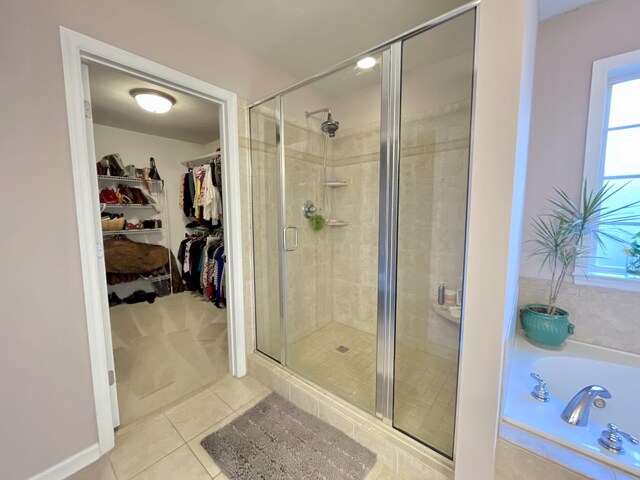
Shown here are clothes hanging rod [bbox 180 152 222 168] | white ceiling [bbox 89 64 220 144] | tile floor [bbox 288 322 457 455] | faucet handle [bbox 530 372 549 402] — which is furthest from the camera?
clothes hanging rod [bbox 180 152 222 168]

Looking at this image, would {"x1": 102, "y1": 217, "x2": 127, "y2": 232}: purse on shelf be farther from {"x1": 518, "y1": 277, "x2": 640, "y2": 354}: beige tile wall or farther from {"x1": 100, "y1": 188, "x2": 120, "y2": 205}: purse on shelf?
{"x1": 518, "y1": 277, "x2": 640, "y2": 354}: beige tile wall

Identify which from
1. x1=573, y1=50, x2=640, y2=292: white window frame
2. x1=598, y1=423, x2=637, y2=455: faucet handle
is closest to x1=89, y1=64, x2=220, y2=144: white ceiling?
x1=573, y1=50, x2=640, y2=292: white window frame

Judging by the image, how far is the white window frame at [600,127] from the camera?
151cm

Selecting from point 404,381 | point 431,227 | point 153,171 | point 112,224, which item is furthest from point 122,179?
point 404,381

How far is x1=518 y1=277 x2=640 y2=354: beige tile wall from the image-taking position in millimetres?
1563

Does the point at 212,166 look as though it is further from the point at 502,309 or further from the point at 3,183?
the point at 502,309

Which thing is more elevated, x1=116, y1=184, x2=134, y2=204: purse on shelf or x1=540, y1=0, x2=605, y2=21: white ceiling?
x1=540, y1=0, x2=605, y2=21: white ceiling

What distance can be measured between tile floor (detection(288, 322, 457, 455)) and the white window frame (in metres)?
1.19

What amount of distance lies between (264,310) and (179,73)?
1.87 metres

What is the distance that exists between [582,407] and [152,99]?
3691mm

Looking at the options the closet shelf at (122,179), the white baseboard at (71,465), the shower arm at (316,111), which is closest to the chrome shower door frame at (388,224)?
the shower arm at (316,111)

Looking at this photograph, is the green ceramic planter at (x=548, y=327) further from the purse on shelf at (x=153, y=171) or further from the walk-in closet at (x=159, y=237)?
the purse on shelf at (x=153, y=171)

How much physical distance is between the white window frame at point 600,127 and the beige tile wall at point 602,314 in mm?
60

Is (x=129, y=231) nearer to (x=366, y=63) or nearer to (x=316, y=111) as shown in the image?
(x=316, y=111)
